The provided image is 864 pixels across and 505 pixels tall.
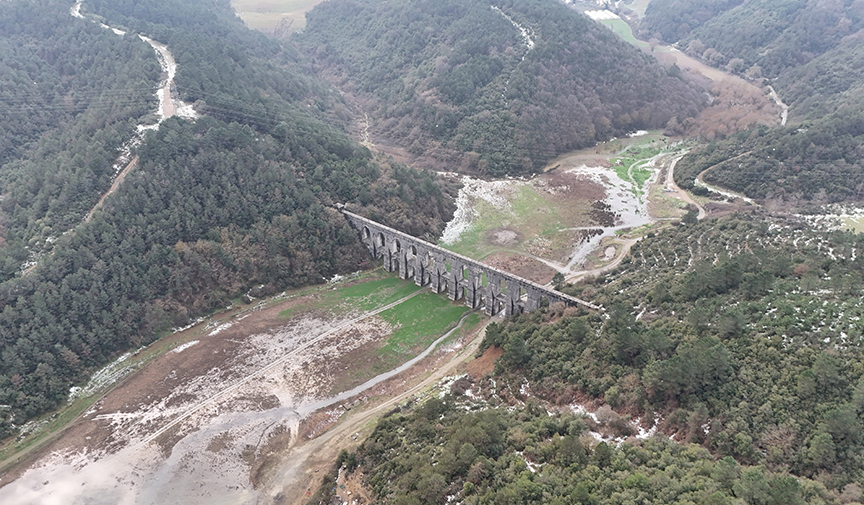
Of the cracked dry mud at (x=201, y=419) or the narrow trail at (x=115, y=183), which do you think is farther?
the narrow trail at (x=115, y=183)

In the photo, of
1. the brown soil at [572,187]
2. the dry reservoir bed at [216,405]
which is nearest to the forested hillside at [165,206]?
the dry reservoir bed at [216,405]

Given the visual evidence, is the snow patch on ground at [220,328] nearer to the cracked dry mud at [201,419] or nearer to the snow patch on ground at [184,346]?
the cracked dry mud at [201,419]

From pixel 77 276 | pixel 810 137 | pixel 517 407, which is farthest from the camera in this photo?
pixel 810 137

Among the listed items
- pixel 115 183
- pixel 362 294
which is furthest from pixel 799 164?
pixel 115 183

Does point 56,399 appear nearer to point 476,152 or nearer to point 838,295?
point 838,295

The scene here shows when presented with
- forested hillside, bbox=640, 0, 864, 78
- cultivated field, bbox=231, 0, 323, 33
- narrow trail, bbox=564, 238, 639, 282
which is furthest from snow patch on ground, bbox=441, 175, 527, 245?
cultivated field, bbox=231, 0, 323, 33

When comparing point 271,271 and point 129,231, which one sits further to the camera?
point 271,271

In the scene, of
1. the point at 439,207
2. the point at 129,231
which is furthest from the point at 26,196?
the point at 439,207

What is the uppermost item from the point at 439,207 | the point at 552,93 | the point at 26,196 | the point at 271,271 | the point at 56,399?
the point at 552,93
